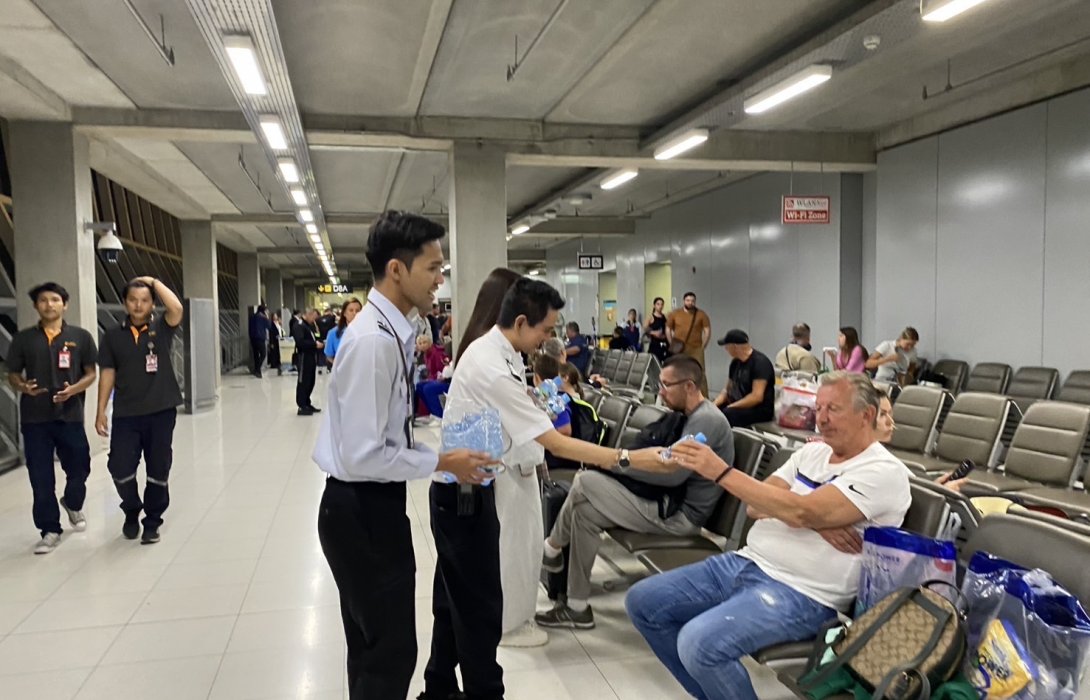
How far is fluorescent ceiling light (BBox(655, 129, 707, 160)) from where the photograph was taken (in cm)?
816

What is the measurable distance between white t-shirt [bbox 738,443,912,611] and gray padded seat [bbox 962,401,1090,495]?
186cm

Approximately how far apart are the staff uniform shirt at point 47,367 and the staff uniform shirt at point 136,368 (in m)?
0.26

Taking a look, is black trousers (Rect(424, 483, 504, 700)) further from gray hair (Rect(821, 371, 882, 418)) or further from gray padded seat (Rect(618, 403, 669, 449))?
gray padded seat (Rect(618, 403, 669, 449))

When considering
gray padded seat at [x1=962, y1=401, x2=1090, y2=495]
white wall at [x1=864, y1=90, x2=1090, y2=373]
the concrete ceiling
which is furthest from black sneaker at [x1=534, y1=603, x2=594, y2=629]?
white wall at [x1=864, y1=90, x2=1090, y2=373]

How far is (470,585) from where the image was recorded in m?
2.26

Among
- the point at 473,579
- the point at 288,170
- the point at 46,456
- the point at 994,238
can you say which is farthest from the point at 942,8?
the point at 288,170

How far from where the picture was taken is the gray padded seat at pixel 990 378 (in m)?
7.94

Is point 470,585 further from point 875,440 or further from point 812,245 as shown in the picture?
point 812,245

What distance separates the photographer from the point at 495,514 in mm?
2271

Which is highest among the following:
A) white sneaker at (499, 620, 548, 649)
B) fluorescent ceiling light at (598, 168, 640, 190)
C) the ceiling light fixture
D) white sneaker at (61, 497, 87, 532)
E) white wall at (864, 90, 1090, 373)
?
fluorescent ceiling light at (598, 168, 640, 190)

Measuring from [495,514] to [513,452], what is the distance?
0.39 metres

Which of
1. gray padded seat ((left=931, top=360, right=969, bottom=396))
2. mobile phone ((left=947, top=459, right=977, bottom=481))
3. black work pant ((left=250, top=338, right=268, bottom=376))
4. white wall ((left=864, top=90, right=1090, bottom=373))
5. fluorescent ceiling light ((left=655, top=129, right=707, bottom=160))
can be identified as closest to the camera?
mobile phone ((left=947, top=459, right=977, bottom=481))

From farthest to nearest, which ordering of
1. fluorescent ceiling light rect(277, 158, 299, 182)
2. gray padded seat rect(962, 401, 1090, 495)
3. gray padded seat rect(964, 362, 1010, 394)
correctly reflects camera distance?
fluorescent ceiling light rect(277, 158, 299, 182) → gray padded seat rect(964, 362, 1010, 394) → gray padded seat rect(962, 401, 1090, 495)

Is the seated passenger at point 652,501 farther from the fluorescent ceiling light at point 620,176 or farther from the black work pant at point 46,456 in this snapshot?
the fluorescent ceiling light at point 620,176
